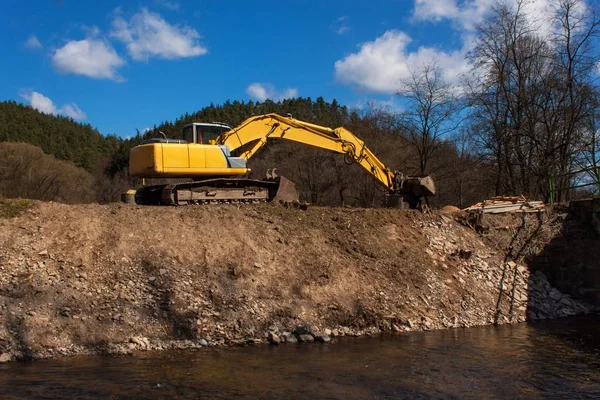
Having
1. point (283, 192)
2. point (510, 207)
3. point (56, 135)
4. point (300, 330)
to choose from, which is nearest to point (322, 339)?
point (300, 330)

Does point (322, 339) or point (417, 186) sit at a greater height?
point (417, 186)

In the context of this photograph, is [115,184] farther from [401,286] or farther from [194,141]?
[401,286]

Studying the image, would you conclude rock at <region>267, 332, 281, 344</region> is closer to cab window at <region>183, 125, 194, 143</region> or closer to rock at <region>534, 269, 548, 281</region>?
cab window at <region>183, 125, 194, 143</region>

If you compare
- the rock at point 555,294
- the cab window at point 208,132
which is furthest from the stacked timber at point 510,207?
the cab window at point 208,132

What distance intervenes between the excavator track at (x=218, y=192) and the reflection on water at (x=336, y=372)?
5476 mm

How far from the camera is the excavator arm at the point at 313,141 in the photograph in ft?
50.3

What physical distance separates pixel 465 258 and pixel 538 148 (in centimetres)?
1056

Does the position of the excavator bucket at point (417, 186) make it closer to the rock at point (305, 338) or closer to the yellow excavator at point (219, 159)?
the yellow excavator at point (219, 159)

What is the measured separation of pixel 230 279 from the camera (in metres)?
11.6

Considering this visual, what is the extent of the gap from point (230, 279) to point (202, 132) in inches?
194

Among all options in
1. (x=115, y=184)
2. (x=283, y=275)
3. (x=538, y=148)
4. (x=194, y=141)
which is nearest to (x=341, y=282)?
(x=283, y=275)

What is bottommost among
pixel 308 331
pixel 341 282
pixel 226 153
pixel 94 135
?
pixel 308 331

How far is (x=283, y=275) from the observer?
12.3 metres

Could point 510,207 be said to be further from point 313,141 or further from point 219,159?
point 219,159
